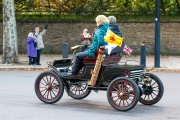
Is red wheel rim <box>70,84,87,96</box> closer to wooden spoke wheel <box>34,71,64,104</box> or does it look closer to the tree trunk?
wooden spoke wheel <box>34,71,64,104</box>

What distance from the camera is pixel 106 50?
1054 cm

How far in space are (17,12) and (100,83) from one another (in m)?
16.4

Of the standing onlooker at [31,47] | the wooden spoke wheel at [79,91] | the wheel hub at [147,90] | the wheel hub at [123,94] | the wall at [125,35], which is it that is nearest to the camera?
the wheel hub at [123,94]

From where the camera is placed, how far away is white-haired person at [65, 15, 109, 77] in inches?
416

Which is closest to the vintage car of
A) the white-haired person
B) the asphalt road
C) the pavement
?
the white-haired person

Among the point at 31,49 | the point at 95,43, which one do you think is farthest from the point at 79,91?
the point at 31,49

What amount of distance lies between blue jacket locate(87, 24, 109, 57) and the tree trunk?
1092cm

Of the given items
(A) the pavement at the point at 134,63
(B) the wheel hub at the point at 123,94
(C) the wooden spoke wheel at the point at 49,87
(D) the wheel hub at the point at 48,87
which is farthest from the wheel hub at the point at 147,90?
(A) the pavement at the point at 134,63

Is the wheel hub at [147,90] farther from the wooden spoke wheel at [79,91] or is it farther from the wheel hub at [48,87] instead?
the wheel hub at [48,87]

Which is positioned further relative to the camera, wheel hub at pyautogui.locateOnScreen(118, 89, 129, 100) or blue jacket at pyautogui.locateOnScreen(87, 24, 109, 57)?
blue jacket at pyautogui.locateOnScreen(87, 24, 109, 57)

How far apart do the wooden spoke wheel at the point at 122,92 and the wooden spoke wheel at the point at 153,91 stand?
73 centimetres

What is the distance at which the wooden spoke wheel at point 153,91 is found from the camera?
427 inches

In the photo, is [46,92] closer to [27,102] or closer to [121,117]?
[27,102]

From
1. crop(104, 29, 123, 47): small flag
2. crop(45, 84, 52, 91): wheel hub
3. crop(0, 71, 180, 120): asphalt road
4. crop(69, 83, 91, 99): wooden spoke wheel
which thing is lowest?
crop(0, 71, 180, 120): asphalt road
